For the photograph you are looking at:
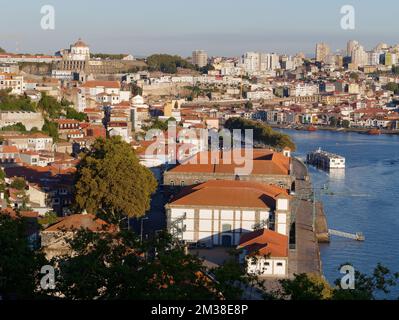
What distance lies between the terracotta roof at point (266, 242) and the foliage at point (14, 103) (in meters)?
7.12

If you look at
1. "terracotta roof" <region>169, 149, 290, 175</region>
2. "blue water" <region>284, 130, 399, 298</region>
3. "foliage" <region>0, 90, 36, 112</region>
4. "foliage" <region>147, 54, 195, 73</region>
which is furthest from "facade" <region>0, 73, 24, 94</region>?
"foliage" <region>147, 54, 195, 73</region>

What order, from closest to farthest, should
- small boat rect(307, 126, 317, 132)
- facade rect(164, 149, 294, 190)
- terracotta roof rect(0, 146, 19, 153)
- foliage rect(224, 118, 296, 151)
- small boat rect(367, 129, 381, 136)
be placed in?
facade rect(164, 149, 294, 190) → terracotta roof rect(0, 146, 19, 153) → foliage rect(224, 118, 296, 151) → small boat rect(367, 129, 381, 136) → small boat rect(307, 126, 317, 132)

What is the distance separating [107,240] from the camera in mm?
3273

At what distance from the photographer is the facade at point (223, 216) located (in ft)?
21.9

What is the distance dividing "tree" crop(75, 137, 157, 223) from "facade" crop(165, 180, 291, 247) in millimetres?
620

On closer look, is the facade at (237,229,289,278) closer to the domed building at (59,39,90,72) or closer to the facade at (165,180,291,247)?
A: the facade at (165,180,291,247)

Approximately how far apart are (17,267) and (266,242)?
314 centimetres

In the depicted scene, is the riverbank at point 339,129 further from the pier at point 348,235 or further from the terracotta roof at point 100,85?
the pier at point 348,235

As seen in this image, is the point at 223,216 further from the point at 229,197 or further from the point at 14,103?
the point at 14,103

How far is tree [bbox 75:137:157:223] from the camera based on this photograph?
7230 mm

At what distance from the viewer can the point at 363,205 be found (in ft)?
32.2
